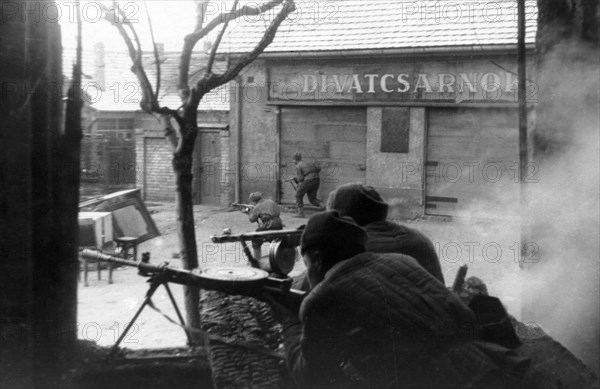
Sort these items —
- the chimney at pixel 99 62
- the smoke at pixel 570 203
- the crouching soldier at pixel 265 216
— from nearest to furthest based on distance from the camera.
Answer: the smoke at pixel 570 203
the crouching soldier at pixel 265 216
the chimney at pixel 99 62

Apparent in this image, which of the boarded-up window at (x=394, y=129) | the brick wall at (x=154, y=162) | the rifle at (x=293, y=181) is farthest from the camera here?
the brick wall at (x=154, y=162)

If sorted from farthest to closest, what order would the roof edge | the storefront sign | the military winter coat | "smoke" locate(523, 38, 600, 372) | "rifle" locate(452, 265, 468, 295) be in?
1. the storefront sign
2. the roof edge
3. "rifle" locate(452, 265, 468, 295)
4. "smoke" locate(523, 38, 600, 372)
5. the military winter coat

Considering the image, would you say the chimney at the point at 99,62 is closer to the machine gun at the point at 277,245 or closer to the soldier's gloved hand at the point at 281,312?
the machine gun at the point at 277,245

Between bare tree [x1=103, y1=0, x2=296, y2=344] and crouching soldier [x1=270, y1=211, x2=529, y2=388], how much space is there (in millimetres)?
3222

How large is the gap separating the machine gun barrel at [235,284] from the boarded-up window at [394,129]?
477 inches

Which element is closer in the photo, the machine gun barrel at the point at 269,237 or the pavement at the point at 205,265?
the machine gun barrel at the point at 269,237

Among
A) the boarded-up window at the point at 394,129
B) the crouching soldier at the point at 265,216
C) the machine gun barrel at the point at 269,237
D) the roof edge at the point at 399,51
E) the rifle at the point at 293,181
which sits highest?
the roof edge at the point at 399,51

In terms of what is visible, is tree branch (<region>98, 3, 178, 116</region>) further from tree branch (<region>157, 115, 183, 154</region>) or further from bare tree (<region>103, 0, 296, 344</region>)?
tree branch (<region>157, 115, 183, 154</region>)

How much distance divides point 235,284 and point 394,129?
40.3 ft

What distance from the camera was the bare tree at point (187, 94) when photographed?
5773mm

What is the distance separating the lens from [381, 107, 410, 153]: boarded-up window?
1517 centimetres

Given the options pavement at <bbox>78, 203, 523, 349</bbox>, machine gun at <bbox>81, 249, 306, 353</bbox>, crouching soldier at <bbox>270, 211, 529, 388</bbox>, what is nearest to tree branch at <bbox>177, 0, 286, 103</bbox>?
pavement at <bbox>78, 203, 523, 349</bbox>

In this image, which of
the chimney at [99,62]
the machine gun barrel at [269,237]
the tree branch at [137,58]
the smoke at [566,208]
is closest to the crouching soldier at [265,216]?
the tree branch at [137,58]

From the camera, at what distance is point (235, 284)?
3385 millimetres
